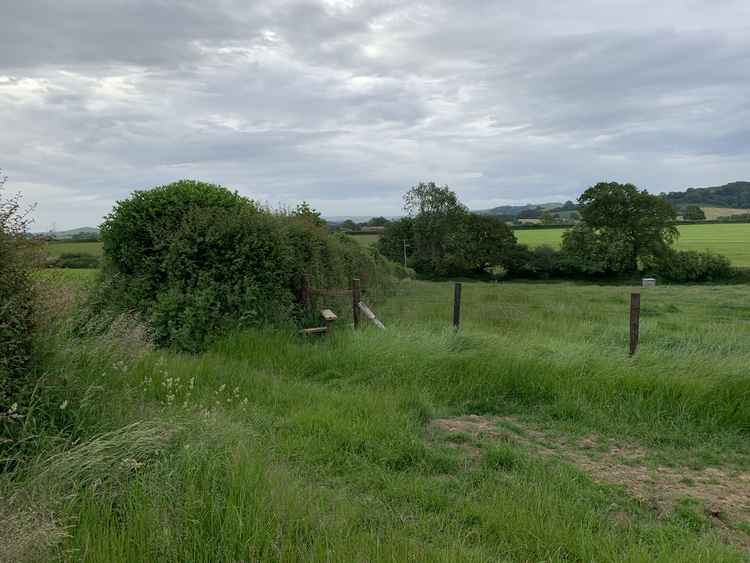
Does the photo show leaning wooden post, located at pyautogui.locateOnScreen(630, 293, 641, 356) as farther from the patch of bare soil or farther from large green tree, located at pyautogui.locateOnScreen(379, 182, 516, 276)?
large green tree, located at pyautogui.locateOnScreen(379, 182, 516, 276)

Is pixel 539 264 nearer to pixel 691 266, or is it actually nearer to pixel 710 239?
pixel 691 266

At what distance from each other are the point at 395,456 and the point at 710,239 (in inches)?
3048

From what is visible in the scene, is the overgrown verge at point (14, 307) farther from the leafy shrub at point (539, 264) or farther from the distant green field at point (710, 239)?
the distant green field at point (710, 239)

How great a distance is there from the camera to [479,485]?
442 cm

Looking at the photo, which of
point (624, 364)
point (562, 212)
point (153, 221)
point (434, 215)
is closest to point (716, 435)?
point (624, 364)

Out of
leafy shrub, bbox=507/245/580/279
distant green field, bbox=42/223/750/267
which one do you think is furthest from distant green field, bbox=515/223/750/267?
leafy shrub, bbox=507/245/580/279

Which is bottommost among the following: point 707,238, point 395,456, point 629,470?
point 707,238

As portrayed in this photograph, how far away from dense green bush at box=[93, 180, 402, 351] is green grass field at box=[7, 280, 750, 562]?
1.68 metres

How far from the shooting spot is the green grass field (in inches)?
130

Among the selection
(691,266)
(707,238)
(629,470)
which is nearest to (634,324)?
(629,470)

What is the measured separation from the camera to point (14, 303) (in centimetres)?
Result: 389

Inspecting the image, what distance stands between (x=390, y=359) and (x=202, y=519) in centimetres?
466

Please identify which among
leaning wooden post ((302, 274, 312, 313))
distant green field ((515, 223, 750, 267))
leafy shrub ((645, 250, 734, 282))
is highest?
leaning wooden post ((302, 274, 312, 313))

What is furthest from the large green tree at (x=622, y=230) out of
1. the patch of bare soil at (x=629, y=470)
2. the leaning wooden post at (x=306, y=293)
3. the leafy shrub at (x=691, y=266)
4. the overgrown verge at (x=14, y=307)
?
the overgrown verge at (x=14, y=307)
